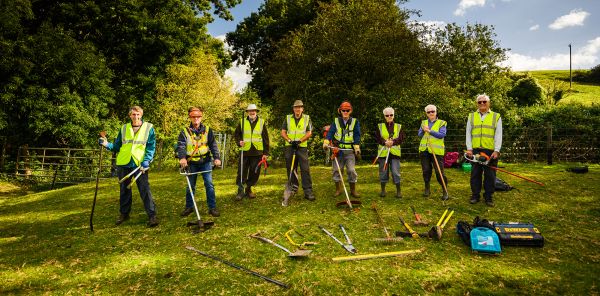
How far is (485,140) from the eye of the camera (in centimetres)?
718

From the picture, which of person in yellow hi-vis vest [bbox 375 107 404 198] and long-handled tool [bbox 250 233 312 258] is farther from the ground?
person in yellow hi-vis vest [bbox 375 107 404 198]

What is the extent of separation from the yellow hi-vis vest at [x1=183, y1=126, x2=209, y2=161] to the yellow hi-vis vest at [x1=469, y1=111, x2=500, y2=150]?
19.9ft

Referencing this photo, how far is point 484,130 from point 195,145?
6.42m

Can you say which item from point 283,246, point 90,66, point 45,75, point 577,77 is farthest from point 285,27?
point 577,77

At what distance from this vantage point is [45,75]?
1667cm

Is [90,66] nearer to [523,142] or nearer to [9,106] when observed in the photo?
[9,106]

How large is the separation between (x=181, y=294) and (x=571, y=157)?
1713cm

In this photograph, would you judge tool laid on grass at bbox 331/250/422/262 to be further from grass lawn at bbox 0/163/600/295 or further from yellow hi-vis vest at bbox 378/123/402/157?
yellow hi-vis vest at bbox 378/123/402/157

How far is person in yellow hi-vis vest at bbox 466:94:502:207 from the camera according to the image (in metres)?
7.06

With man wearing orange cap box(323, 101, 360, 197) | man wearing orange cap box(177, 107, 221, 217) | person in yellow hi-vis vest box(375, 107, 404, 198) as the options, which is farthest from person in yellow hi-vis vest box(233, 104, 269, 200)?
person in yellow hi-vis vest box(375, 107, 404, 198)

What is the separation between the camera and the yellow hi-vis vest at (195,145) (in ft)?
22.4

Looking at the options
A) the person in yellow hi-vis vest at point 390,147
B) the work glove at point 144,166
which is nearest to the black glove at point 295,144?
the person in yellow hi-vis vest at point 390,147

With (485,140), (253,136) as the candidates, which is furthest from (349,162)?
(485,140)

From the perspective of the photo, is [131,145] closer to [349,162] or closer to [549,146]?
[349,162]
